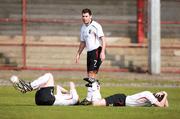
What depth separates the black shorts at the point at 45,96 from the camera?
1338 cm

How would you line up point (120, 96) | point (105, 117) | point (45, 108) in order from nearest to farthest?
point (105, 117) → point (45, 108) → point (120, 96)

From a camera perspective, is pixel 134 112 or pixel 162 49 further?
pixel 162 49

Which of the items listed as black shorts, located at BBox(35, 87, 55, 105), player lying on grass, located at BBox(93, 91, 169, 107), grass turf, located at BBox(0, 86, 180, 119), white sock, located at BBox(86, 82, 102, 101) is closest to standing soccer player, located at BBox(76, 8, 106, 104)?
white sock, located at BBox(86, 82, 102, 101)

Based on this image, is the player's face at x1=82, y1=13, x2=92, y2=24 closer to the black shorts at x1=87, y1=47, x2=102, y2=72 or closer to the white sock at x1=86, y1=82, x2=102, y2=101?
the black shorts at x1=87, y1=47, x2=102, y2=72

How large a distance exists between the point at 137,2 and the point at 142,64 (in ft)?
9.66

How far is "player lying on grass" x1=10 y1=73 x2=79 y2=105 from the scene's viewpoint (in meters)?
13.3

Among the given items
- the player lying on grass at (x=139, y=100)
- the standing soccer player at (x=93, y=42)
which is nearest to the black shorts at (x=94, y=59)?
the standing soccer player at (x=93, y=42)

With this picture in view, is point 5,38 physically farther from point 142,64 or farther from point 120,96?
point 120,96

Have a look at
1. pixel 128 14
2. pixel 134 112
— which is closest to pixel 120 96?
pixel 134 112

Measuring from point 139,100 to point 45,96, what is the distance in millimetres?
1805

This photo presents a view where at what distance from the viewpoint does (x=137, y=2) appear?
2812 centimetres

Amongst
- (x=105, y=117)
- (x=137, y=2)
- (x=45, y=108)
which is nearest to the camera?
(x=105, y=117)

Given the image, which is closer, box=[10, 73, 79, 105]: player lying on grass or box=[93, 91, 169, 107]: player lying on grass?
box=[10, 73, 79, 105]: player lying on grass

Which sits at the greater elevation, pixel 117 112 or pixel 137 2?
pixel 137 2
